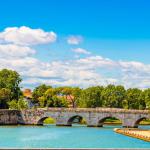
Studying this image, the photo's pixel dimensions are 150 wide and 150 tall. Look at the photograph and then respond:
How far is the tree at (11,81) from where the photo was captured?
386 feet

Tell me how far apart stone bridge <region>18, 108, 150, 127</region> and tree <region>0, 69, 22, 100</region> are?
2420cm

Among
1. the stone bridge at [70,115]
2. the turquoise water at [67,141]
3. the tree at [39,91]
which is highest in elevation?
the tree at [39,91]

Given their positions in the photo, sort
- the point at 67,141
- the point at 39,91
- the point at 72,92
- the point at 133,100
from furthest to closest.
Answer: the point at 72,92
the point at 39,91
the point at 133,100
the point at 67,141

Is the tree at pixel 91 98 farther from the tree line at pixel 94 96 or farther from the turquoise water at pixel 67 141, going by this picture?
the turquoise water at pixel 67 141

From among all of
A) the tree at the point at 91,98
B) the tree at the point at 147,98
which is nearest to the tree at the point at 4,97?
the tree at the point at 91,98

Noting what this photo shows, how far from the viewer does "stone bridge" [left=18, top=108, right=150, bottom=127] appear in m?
85.8

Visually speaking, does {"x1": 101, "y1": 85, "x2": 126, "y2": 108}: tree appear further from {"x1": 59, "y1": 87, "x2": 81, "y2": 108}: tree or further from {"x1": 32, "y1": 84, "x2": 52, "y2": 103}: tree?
{"x1": 32, "y1": 84, "x2": 52, "y2": 103}: tree

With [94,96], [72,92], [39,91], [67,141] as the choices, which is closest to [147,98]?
[94,96]

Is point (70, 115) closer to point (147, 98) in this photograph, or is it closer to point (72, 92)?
point (147, 98)

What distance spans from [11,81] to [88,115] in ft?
107

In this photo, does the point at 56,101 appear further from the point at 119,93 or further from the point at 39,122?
the point at 39,122

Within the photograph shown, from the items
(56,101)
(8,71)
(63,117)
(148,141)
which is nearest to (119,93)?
(56,101)

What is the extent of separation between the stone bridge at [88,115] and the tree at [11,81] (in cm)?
2420

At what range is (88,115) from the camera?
90.0 metres
